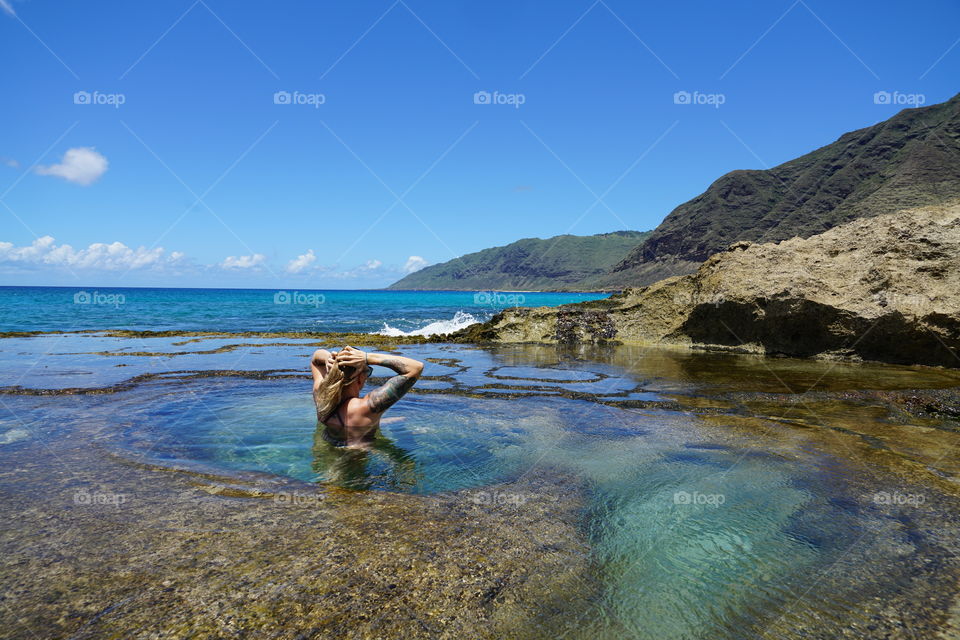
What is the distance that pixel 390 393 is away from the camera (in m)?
6.67

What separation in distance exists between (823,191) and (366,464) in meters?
121

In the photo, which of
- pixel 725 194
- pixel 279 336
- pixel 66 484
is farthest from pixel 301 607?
pixel 725 194

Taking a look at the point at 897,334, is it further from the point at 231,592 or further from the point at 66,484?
the point at 66,484

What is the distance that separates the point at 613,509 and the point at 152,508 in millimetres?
4176

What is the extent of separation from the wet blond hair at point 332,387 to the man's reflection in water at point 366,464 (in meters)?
0.39

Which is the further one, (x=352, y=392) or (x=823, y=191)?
(x=823, y=191)

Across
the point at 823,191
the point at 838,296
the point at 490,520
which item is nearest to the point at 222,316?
the point at 838,296

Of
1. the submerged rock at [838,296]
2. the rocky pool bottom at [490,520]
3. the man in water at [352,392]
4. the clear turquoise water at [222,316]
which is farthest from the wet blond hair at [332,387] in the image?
the submerged rock at [838,296]

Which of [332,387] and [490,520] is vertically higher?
[332,387]

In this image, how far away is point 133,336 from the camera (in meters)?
24.2

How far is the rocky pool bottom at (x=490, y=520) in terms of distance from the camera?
3.01 m

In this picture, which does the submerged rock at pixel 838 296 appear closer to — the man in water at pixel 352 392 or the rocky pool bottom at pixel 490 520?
the rocky pool bottom at pixel 490 520

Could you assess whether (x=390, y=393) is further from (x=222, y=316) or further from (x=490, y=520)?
(x=222, y=316)

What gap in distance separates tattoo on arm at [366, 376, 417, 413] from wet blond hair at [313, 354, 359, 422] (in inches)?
15.0
